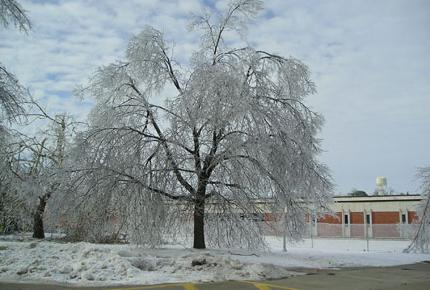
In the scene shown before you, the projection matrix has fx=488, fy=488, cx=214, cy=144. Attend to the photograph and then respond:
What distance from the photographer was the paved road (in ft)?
36.1

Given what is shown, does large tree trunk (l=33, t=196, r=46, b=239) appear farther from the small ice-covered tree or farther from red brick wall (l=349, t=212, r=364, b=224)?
red brick wall (l=349, t=212, r=364, b=224)

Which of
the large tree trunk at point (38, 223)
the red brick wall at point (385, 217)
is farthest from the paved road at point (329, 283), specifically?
the red brick wall at point (385, 217)

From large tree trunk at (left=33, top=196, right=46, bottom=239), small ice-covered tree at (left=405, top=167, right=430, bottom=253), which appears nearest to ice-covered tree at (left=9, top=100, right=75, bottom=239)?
large tree trunk at (left=33, top=196, right=46, bottom=239)

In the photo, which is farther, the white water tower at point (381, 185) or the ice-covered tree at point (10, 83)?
the white water tower at point (381, 185)

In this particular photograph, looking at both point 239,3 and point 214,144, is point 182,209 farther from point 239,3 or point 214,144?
point 239,3

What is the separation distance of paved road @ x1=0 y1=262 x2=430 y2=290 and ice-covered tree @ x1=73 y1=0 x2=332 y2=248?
451cm

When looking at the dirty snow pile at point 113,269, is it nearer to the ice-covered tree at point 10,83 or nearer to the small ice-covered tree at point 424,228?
the ice-covered tree at point 10,83

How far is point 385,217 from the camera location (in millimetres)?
51281

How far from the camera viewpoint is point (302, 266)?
16.3 meters

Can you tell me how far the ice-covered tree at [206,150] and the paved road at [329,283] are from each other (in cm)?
451

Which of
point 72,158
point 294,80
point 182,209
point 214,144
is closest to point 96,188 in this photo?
point 72,158

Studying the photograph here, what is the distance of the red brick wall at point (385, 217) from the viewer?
166ft

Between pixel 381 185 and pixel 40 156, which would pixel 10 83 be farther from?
pixel 381 185

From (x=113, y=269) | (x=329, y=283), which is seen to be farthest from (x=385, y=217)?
(x=113, y=269)
